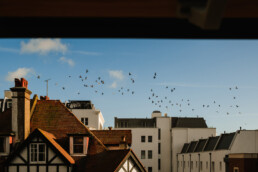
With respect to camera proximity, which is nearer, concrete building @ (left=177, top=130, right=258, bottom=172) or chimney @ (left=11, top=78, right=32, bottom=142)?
chimney @ (left=11, top=78, right=32, bottom=142)

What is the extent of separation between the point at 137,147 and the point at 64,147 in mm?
45651

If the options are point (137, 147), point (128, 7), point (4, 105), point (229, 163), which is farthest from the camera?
point (137, 147)

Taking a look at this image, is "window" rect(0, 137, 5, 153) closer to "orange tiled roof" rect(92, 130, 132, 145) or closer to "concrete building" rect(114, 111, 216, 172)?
"orange tiled roof" rect(92, 130, 132, 145)

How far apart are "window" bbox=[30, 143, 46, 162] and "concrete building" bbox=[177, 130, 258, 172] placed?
2285cm

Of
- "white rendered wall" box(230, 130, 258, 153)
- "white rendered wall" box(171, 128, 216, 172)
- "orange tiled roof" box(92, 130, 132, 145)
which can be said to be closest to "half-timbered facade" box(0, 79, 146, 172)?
"orange tiled roof" box(92, 130, 132, 145)

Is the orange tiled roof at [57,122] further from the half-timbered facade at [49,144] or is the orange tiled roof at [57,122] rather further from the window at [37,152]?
the window at [37,152]

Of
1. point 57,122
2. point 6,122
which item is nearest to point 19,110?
point 6,122

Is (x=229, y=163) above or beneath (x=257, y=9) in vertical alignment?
beneath

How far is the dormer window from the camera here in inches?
1130

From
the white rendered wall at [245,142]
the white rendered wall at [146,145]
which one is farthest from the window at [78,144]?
the white rendered wall at [146,145]

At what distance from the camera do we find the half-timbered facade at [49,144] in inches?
1032

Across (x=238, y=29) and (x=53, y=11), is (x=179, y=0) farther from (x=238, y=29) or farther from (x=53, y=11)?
(x=53, y=11)

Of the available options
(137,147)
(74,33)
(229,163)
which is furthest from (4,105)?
(74,33)

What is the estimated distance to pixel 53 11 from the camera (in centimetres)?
232
